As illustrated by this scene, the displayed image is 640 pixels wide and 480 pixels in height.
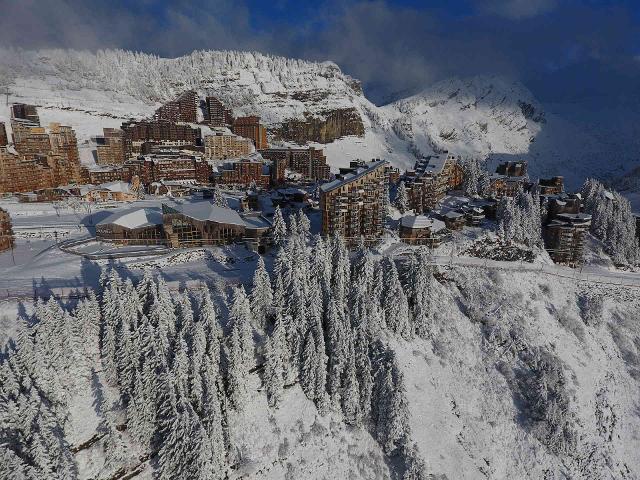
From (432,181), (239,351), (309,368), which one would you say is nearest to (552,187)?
(432,181)

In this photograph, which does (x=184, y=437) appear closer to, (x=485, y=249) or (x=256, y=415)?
(x=256, y=415)

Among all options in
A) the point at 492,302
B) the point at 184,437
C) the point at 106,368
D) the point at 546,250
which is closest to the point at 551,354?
the point at 492,302

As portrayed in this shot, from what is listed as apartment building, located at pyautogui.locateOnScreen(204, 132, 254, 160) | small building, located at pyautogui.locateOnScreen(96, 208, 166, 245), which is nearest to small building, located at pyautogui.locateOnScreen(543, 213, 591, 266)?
small building, located at pyautogui.locateOnScreen(96, 208, 166, 245)

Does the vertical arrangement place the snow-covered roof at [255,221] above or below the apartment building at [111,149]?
below

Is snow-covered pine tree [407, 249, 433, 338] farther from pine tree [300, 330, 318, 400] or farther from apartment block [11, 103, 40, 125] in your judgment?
apartment block [11, 103, 40, 125]

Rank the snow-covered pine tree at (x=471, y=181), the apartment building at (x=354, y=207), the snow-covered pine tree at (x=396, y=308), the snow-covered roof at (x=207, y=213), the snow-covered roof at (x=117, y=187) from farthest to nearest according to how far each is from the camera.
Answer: the snow-covered pine tree at (x=471, y=181), the snow-covered roof at (x=117, y=187), the apartment building at (x=354, y=207), the snow-covered roof at (x=207, y=213), the snow-covered pine tree at (x=396, y=308)

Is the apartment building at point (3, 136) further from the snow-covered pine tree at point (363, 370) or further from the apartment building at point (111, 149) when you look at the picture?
the snow-covered pine tree at point (363, 370)

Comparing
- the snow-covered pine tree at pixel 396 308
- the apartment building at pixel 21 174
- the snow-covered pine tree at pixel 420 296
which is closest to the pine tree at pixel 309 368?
the snow-covered pine tree at pixel 396 308
